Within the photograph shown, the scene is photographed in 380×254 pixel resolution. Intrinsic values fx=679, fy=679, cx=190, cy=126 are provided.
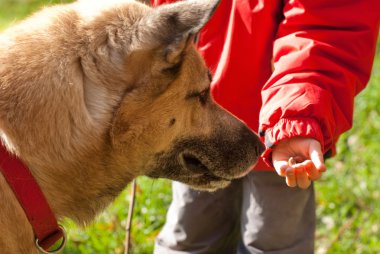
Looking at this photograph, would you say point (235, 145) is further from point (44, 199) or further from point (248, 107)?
point (44, 199)

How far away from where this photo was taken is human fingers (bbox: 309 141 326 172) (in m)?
2.18

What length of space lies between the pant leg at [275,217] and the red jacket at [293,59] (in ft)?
1.26

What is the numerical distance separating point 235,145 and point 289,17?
1.75ft

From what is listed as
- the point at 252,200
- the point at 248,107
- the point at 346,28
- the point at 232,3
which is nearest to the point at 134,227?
the point at 252,200

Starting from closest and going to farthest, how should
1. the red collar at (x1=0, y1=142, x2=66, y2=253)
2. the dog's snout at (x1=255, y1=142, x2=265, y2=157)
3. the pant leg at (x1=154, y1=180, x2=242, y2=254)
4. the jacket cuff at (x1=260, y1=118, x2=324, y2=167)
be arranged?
the red collar at (x1=0, y1=142, x2=66, y2=253)
the jacket cuff at (x1=260, y1=118, x2=324, y2=167)
the dog's snout at (x1=255, y1=142, x2=265, y2=157)
the pant leg at (x1=154, y1=180, x2=242, y2=254)

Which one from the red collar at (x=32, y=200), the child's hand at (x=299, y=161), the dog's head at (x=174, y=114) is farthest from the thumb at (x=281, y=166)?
the red collar at (x=32, y=200)

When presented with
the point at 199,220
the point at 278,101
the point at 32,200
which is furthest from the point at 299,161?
the point at 199,220

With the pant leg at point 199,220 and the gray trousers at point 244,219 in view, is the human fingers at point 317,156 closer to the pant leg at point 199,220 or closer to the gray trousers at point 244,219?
the gray trousers at point 244,219

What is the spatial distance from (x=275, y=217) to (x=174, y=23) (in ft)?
4.07

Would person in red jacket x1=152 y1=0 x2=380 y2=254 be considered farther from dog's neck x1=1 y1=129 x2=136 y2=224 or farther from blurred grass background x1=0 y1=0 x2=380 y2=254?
dog's neck x1=1 y1=129 x2=136 y2=224

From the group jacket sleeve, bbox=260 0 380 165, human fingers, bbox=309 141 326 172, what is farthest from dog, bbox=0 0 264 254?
human fingers, bbox=309 141 326 172

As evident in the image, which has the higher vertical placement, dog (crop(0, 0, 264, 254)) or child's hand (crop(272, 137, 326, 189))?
dog (crop(0, 0, 264, 254))

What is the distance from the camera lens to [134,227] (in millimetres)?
3846

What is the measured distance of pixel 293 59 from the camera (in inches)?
98.0
